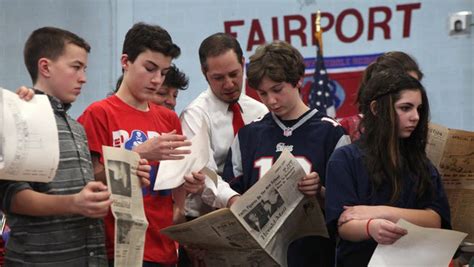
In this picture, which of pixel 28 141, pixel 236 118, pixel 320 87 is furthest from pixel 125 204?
pixel 320 87

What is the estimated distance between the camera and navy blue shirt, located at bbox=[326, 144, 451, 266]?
99.0 inches

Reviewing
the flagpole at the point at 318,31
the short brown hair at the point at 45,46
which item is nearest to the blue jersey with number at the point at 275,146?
the short brown hair at the point at 45,46

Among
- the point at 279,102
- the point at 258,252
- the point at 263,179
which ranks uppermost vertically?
the point at 279,102

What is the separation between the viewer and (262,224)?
2.57m

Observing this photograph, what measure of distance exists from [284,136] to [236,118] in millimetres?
389

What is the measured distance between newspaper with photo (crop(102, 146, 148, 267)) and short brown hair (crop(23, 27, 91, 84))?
0.41m

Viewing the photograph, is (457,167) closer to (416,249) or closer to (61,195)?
(416,249)

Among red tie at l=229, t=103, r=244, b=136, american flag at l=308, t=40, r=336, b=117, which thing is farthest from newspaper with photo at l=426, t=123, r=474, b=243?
american flag at l=308, t=40, r=336, b=117

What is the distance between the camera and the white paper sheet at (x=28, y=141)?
210 centimetres

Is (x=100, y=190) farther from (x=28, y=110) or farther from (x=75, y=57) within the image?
(x=75, y=57)

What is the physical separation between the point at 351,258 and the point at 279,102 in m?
0.63

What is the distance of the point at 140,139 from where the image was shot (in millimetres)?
2734

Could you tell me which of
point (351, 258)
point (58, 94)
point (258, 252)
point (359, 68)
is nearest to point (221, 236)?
point (258, 252)

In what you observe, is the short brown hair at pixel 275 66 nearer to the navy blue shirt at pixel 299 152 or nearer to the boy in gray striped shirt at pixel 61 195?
the navy blue shirt at pixel 299 152
